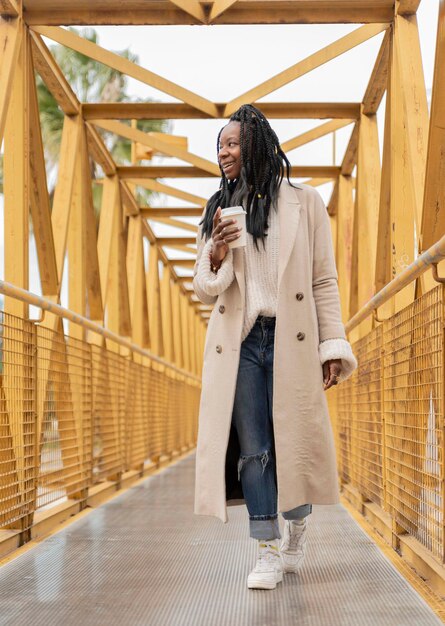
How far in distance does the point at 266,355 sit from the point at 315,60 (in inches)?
173

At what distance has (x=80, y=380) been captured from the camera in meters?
6.14

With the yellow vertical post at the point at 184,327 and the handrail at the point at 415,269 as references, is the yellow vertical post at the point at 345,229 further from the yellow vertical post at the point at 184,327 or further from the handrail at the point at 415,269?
the yellow vertical post at the point at 184,327

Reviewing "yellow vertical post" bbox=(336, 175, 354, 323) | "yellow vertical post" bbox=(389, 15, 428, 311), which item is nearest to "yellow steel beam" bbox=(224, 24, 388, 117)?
"yellow vertical post" bbox=(389, 15, 428, 311)

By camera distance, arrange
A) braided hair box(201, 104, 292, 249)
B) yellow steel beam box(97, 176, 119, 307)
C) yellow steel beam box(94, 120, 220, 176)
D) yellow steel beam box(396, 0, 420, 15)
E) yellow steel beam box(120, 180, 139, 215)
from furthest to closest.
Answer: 1. yellow steel beam box(120, 180, 139, 215)
2. yellow steel beam box(97, 176, 119, 307)
3. yellow steel beam box(94, 120, 220, 176)
4. yellow steel beam box(396, 0, 420, 15)
5. braided hair box(201, 104, 292, 249)

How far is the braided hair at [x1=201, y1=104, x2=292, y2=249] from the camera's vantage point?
139 inches

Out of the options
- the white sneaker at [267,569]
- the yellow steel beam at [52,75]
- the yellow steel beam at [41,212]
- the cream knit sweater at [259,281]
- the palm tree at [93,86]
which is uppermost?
the palm tree at [93,86]

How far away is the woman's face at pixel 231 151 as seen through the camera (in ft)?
11.6

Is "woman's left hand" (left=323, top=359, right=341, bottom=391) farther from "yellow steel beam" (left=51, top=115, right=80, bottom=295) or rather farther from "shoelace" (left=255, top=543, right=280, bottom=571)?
"yellow steel beam" (left=51, top=115, right=80, bottom=295)

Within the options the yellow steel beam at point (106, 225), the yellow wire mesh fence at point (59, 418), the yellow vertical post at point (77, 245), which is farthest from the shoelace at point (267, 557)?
the yellow steel beam at point (106, 225)

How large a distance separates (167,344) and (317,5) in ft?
42.9

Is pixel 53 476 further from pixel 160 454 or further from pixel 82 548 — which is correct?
pixel 160 454

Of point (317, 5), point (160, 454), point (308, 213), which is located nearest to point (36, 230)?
point (317, 5)

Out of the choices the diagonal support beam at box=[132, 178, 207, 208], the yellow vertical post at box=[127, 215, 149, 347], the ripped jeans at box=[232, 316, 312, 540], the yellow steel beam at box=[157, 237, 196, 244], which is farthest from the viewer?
the yellow steel beam at box=[157, 237, 196, 244]

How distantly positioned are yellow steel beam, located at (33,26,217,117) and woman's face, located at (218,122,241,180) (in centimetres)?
332
